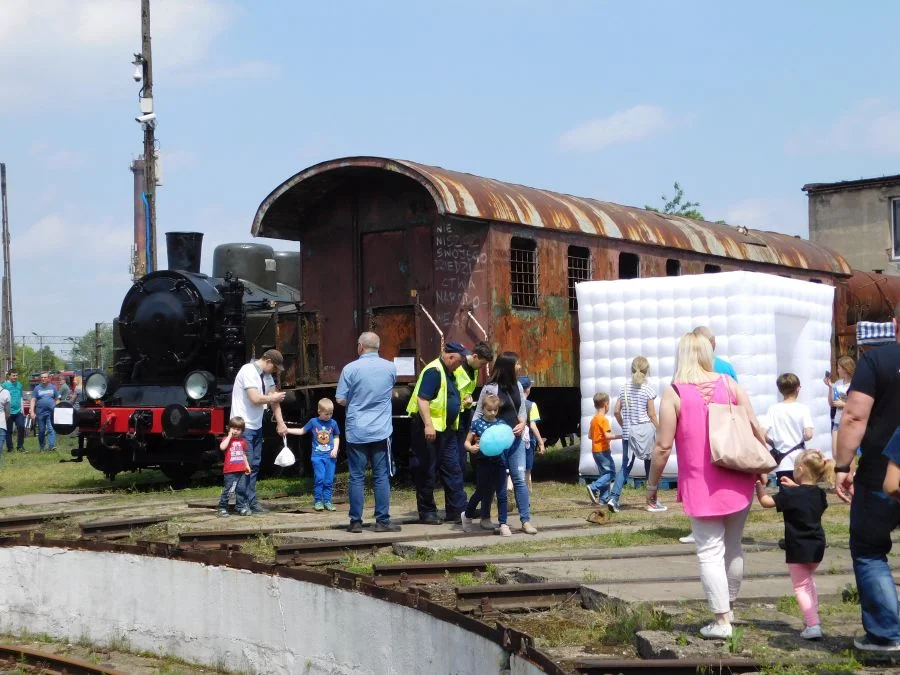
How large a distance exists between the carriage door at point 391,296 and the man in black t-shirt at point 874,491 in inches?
368

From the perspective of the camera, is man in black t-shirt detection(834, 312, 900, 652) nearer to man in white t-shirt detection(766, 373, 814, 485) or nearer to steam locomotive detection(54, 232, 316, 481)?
man in white t-shirt detection(766, 373, 814, 485)

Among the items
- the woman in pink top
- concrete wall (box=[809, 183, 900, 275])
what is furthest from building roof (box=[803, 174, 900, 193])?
the woman in pink top

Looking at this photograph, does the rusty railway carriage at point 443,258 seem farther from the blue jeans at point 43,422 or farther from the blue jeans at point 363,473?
the blue jeans at point 43,422

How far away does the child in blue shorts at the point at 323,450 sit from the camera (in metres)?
12.6

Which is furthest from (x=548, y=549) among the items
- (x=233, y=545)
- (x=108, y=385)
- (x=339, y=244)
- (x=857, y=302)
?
(x=857, y=302)

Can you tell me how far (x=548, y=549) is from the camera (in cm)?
972

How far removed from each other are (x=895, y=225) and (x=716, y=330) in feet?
70.3

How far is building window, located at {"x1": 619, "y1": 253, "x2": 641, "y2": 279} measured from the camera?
683 inches

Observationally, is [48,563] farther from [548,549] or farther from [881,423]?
[881,423]

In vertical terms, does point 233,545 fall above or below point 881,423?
below

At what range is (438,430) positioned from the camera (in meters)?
11.0

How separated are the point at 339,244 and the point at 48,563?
6.75 meters

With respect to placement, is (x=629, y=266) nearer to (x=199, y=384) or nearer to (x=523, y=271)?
(x=523, y=271)

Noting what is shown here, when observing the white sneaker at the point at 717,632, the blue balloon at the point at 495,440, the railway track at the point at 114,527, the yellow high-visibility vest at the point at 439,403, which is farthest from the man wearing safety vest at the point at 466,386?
the white sneaker at the point at 717,632
